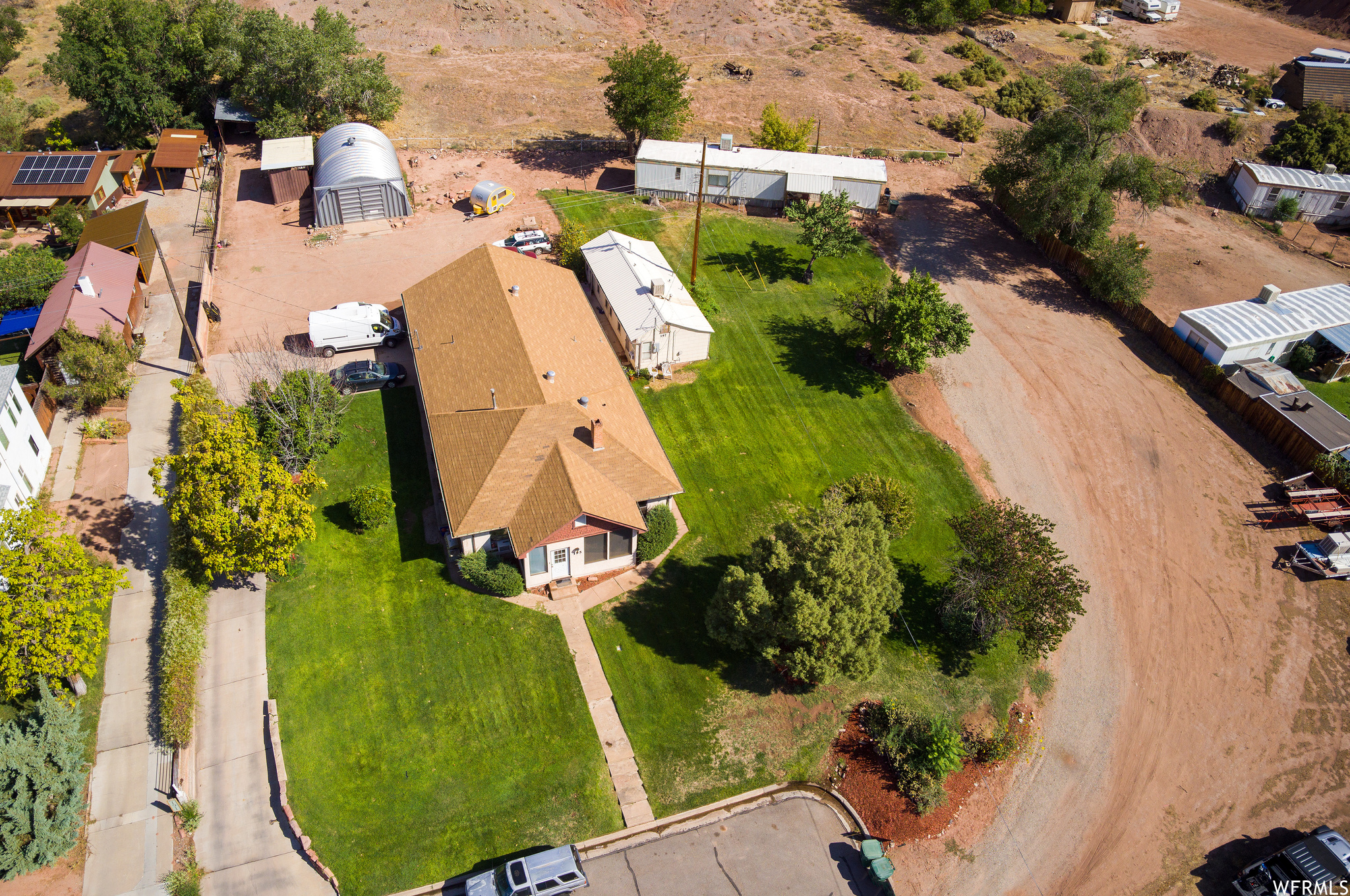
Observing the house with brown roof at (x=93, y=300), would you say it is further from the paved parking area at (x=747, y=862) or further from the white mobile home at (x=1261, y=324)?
the white mobile home at (x=1261, y=324)

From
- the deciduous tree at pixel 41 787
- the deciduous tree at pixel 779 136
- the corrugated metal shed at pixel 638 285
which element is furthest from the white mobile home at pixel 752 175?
the deciduous tree at pixel 41 787

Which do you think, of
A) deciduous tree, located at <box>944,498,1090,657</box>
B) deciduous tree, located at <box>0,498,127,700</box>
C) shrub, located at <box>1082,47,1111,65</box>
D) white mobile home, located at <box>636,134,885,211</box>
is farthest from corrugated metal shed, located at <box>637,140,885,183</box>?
deciduous tree, located at <box>0,498,127,700</box>

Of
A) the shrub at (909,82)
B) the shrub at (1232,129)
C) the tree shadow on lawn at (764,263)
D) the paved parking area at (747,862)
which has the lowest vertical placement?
the paved parking area at (747,862)

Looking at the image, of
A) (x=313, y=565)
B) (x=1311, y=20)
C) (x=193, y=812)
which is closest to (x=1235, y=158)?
(x=1311, y=20)

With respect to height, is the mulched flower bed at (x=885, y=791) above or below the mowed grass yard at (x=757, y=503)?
below

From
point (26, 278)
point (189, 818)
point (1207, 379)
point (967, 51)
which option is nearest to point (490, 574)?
point (189, 818)

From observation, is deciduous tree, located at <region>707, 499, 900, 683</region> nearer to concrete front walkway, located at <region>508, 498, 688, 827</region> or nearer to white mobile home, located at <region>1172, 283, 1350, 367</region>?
concrete front walkway, located at <region>508, 498, 688, 827</region>
